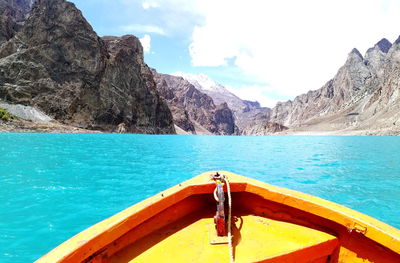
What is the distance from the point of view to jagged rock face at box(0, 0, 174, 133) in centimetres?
10625

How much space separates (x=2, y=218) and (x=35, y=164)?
41.4 feet

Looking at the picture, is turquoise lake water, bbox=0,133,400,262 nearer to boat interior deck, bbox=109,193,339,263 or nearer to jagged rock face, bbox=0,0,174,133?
boat interior deck, bbox=109,193,339,263

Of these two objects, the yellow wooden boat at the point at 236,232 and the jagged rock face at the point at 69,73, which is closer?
the yellow wooden boat at the point at 236,232

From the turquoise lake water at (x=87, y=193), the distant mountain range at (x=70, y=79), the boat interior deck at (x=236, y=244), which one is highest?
the distant mountain range at (x=70, y=79)

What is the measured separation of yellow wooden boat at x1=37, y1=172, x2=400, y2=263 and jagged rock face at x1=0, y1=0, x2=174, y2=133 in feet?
384

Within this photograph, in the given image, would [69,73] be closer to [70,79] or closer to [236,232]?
[70,79]

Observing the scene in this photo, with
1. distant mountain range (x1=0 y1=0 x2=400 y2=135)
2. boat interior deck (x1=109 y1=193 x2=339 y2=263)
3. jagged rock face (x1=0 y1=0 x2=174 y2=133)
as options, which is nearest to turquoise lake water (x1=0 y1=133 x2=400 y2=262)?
boat interior deck (x1=109 y1=193 x2=339 y2=263)

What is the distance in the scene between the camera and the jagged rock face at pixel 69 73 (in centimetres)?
10625

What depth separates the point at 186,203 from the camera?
5305 mm

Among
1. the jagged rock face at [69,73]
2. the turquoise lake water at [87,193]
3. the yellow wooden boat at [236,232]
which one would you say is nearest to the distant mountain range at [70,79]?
the jagged rock face at [69,73]

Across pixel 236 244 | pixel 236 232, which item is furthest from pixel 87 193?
pixel 236 244

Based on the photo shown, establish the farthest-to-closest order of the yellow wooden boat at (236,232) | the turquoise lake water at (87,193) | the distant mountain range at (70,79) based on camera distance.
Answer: the distant mountain range at (70,79) → the turquoise lake water at (87,193) → the yellow wooden boat at (236,232)

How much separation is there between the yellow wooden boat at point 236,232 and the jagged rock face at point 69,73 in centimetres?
11699

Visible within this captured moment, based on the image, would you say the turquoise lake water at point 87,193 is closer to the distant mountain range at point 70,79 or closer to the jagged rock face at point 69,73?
the distant mountain range at point 70,79
